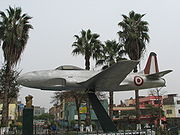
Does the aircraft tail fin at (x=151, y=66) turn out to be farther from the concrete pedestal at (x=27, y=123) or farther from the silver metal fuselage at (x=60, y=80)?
the concrete pedestal at (x=27, y=123)

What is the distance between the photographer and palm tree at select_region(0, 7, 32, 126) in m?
20.6

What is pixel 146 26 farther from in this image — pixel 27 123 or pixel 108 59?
pixel 27 123

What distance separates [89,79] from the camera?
12.4 metres

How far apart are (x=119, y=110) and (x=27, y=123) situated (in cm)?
5981

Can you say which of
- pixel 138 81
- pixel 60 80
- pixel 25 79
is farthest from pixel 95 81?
pixel 25 79

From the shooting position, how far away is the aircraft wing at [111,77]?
10.9 meters

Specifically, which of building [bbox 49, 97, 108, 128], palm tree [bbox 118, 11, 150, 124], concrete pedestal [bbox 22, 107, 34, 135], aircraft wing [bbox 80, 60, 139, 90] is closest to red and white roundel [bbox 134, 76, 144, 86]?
aircraft wing [bbox 80, 60, 139, 90]

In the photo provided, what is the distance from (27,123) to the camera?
10.6 meters

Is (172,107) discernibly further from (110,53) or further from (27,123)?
(27,123)

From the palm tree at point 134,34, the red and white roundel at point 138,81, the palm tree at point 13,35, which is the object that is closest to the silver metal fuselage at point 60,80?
the red and white roundel at point 138,81

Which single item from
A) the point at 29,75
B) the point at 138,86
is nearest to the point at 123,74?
the point at 138,86

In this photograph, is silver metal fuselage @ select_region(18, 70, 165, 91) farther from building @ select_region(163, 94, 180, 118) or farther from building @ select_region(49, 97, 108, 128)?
building @ select_region(163, 94, 180, 118)

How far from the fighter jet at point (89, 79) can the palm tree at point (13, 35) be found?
8571 millimetres

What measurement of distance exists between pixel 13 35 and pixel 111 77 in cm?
1317
